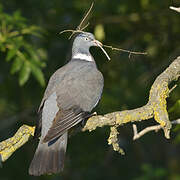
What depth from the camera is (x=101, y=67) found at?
21.9 ft

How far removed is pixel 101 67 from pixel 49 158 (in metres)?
2.65

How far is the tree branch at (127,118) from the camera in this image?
3.70 metres

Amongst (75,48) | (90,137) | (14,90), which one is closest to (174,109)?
(75,48)

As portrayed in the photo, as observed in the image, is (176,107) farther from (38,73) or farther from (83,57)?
(38,73)

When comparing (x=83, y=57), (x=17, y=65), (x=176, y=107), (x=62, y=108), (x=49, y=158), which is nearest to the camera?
(x=176, y=107)

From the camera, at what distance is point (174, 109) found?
3955mm

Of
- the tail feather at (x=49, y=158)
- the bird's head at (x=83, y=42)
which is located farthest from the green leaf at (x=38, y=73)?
the tail feather at (x=49, y=158)

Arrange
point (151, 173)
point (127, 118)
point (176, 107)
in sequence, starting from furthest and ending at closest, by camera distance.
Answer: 1. point (151, 173)
2. point (176, 107)
3. point (127, 118)

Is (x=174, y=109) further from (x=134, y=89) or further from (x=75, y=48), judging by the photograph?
A: (x=134, y=89)

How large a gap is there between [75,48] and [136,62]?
5.29 feet

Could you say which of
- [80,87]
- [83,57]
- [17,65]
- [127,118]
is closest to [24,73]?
[17,65]

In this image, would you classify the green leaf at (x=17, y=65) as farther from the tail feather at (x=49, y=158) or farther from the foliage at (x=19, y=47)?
the tail feather at (x=49, y=158)

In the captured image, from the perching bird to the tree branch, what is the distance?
0.21 meters

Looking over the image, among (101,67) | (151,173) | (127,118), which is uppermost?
(127,118)
